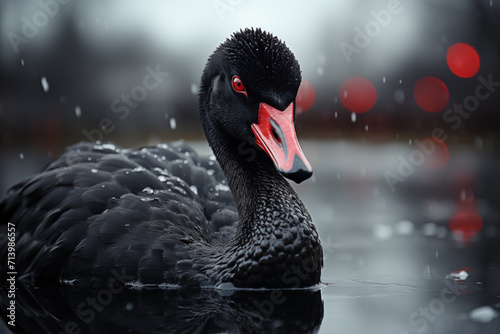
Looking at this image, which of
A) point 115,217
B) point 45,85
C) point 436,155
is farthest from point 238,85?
point 45,85

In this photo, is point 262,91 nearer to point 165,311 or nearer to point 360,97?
point 165,311

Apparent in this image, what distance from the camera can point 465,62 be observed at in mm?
29141

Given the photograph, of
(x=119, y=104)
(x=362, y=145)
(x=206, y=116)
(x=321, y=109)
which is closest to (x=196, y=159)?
(x=206, y=116)

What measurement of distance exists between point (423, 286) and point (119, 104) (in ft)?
87.8

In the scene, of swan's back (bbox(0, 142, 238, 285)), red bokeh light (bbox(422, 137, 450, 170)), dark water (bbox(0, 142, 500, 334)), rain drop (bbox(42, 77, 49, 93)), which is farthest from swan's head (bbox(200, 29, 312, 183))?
rain drop (bbox(42, 77, 49, 93))

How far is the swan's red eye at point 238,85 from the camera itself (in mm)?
5555

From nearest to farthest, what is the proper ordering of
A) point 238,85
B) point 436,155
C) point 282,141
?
point 282,141, point 238,85, point 436,155

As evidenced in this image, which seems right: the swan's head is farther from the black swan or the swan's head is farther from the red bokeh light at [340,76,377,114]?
the red bokeh light at [340,76,377,114]

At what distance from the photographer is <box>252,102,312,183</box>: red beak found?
480 cm

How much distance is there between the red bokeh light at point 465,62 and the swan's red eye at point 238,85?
2418cm

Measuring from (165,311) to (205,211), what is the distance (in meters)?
1.70

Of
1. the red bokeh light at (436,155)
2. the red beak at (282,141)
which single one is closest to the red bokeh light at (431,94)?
the red bokeh light at (436,155)

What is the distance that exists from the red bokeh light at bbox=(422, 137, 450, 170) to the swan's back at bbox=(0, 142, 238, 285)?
1039cm

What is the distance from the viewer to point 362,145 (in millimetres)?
23688
